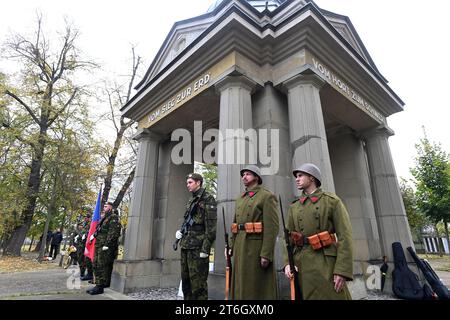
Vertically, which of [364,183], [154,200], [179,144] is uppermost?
[179,144]

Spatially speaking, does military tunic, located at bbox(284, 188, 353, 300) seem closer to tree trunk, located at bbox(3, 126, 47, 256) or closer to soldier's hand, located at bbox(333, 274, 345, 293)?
soldier's hand, located at bbox(333, 274, 345, 293)

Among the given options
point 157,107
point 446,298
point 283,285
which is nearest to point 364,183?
point 446,298

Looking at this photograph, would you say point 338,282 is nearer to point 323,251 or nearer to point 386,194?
point 323,251

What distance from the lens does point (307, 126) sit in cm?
487

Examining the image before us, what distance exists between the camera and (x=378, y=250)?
23.3 ft

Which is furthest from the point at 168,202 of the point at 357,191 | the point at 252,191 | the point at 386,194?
the point at 386,194

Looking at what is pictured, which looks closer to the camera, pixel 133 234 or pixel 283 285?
pixel 283 285

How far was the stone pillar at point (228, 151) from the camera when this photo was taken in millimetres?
4418

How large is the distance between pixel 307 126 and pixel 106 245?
208 inches

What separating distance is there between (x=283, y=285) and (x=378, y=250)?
4523mm

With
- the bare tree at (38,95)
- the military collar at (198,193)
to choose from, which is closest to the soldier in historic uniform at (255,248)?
the military collar at (198,193)

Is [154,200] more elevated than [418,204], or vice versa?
[418,204]

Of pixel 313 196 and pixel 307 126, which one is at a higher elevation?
pixel 307 126

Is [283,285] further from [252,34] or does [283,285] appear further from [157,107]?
[157,107]
